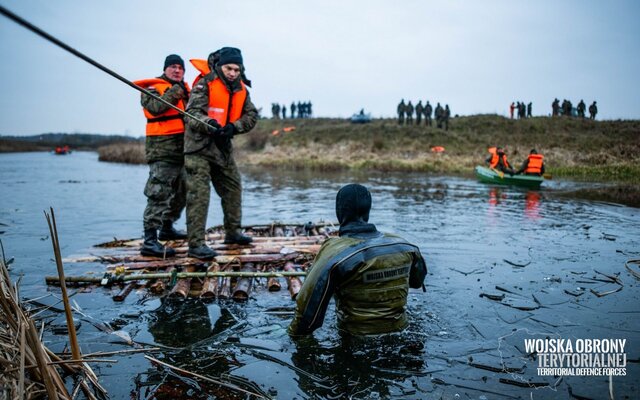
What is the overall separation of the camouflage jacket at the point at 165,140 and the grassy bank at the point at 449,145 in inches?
991

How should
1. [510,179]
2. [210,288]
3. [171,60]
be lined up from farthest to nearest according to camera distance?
[510,179], [171,60], [210,288]

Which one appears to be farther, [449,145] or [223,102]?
[449,145]

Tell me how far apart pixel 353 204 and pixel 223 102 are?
9.44ft

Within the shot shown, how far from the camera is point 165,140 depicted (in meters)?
5.60

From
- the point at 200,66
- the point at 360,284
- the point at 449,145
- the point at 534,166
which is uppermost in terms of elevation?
the point at 449,145

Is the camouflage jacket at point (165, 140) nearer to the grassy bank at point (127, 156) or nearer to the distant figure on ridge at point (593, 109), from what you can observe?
the grassy bank at point (127, 156)

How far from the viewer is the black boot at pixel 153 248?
5.40m

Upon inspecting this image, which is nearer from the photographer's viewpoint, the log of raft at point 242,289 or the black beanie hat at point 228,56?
the log of raft at point 242,289

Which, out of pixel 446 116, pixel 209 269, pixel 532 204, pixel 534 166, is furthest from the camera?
pixel 446 116

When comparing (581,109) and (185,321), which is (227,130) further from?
(581,109)

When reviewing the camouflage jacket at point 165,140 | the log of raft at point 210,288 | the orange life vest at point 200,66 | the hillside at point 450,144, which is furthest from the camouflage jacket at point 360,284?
the hillside at point 450,144

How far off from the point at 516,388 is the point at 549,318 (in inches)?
60.4

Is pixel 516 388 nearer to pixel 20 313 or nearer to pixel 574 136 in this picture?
pixel 20 313

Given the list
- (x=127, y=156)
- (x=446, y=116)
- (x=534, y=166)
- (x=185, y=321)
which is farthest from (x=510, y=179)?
(x=127, y=156)
